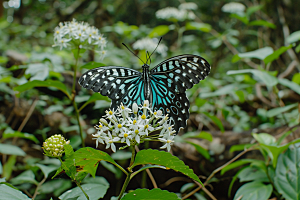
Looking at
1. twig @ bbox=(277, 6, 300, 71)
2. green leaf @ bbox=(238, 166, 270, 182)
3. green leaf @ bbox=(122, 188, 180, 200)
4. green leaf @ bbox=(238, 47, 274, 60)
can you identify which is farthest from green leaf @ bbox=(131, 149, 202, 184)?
twig @ bbox=(277, 6, 300, 71)

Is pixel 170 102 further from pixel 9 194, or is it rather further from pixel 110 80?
pixel 9 194

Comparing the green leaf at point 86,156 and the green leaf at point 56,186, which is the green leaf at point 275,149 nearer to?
the green leaf at point 86,156

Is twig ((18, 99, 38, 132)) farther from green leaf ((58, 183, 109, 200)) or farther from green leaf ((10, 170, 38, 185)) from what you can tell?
green leaf ((58, 183, 109, 200))

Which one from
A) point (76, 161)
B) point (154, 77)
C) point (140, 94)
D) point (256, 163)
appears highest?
point (154, 77)

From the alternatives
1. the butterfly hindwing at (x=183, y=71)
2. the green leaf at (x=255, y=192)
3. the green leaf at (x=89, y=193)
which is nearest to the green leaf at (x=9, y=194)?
the green leaf at (x=89, y=193)

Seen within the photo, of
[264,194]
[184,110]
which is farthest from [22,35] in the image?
[264,194]

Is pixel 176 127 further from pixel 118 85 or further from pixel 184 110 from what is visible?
pixel 118 85
